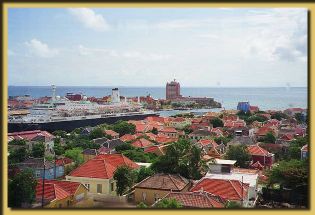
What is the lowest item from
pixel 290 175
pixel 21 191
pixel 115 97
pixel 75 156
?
pixel 75 156

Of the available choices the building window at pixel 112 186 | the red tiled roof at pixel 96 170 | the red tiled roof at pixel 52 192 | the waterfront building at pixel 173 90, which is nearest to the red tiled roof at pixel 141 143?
the red tiled roof at pixel 96 170

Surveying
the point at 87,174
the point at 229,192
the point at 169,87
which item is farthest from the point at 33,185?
the point at 169,87

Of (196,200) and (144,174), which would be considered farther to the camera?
(144,174)

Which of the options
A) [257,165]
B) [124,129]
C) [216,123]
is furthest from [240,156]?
[216,123]

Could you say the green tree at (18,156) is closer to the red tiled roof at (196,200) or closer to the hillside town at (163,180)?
the hillside town at (163,180)

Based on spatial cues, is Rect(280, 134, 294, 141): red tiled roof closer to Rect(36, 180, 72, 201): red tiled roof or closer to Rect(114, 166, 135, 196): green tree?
Rect(114, 166, 135, 196): green tree

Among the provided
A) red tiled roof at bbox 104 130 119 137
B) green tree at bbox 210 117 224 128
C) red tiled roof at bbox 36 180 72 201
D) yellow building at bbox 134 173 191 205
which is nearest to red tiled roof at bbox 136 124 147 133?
red tiled roof at bbox 104 130 119 137

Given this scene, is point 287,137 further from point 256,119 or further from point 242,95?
point 242,95
